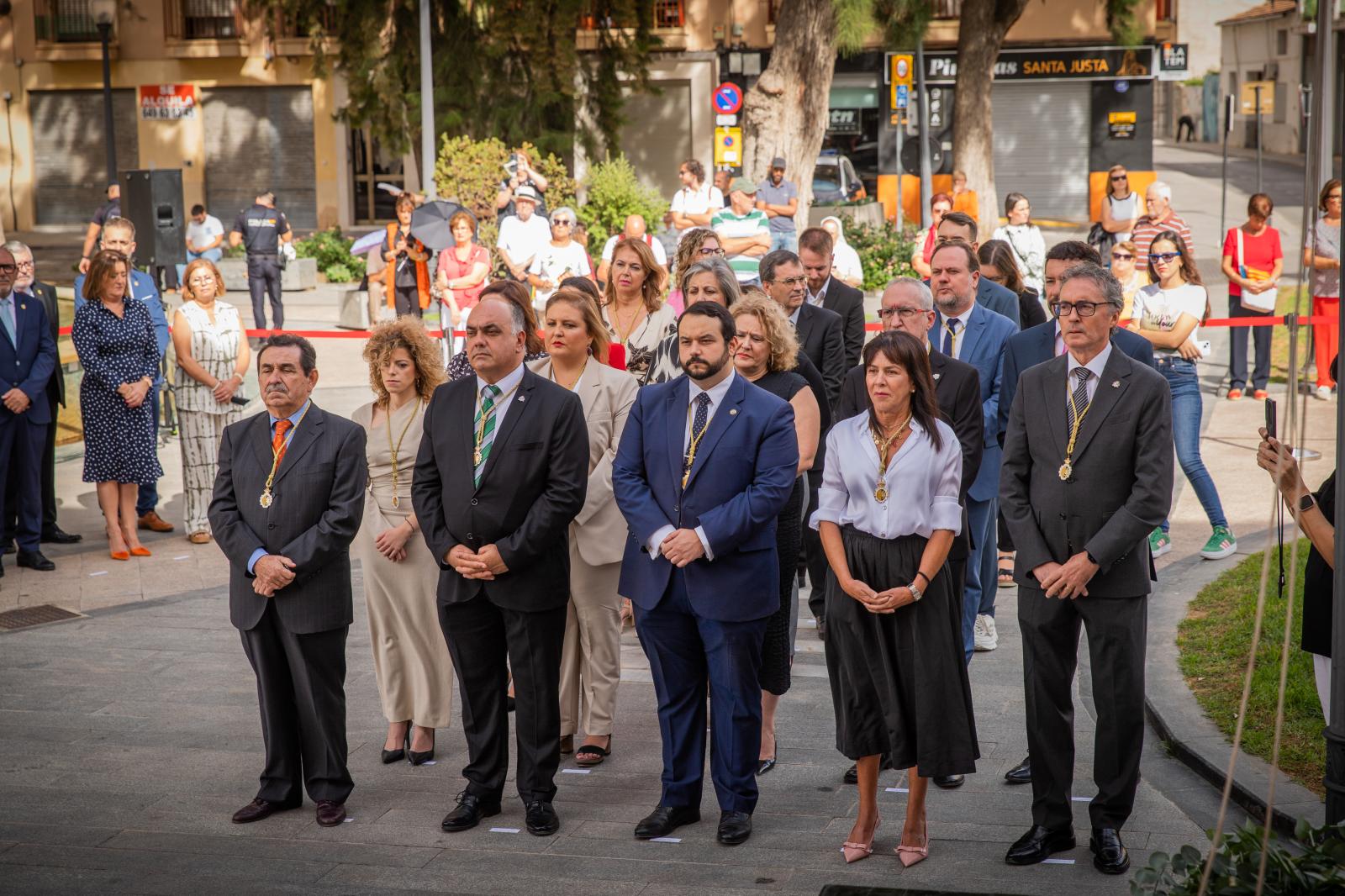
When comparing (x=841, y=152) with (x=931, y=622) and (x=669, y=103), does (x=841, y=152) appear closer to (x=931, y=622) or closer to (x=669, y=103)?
(x=669, y=103)

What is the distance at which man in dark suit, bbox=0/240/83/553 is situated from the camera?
1011 cm

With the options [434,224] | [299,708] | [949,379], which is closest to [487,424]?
[299,708]

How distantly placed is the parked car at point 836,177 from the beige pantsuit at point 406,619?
26385 millimetres

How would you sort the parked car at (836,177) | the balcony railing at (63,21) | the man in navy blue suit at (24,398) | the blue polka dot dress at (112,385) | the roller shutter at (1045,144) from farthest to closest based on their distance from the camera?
the balcony railing at (63,21), the roller shutter at (1045,144), the parked car at (836,177), the blue polka dot dress at (112,385), the man in navy blue suit at (24,398)

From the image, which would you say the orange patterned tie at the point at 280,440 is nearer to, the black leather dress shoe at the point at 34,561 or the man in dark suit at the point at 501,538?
the man in dark suit at the point at 501,538

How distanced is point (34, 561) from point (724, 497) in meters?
6.20

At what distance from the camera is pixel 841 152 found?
37156 millimetres

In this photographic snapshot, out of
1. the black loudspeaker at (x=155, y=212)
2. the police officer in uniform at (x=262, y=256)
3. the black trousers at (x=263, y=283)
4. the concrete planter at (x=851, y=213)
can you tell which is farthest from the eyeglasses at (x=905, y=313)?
the concrete planter at (x=851, y=213)

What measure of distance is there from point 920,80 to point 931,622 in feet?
85.7

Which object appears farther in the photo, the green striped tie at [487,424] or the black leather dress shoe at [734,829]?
the green striped tie at [487,424]

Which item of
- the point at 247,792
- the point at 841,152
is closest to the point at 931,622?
the point at 247,792

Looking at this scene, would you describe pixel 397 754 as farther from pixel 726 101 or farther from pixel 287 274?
pixel 287 274

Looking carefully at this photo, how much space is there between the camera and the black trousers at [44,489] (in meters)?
10.1

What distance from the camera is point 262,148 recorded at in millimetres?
41219
